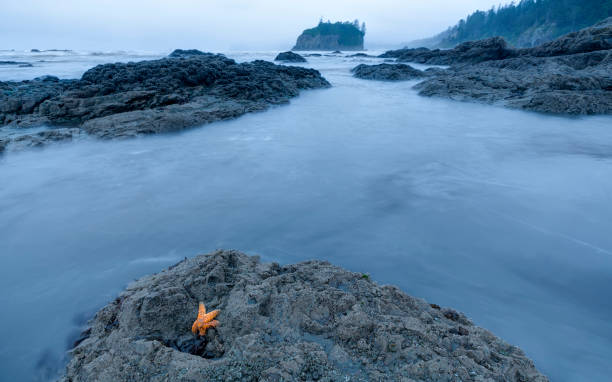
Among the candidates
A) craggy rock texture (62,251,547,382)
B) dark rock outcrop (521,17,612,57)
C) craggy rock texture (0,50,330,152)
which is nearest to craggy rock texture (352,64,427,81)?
dark rock outcrop (521,17,612,57)

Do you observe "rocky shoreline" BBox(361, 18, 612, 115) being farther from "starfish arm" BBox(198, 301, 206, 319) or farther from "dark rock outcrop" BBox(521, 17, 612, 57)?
"starfish arm" BBox(198, 301, 206, 319)

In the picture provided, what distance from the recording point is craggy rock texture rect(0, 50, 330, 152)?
8.30 m

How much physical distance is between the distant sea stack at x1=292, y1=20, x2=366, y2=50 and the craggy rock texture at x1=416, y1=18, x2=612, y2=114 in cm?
9575

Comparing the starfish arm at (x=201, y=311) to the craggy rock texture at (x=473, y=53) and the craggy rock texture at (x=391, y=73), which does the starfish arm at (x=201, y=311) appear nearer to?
the craggy rock texture at (x=391, y=73)

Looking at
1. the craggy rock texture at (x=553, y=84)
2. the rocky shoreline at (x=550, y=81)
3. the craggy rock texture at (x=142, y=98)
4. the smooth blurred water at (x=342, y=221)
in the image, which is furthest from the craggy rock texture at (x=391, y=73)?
the smooth blurred water at (x=342, y=221)

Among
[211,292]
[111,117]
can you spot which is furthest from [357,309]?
[111,117]

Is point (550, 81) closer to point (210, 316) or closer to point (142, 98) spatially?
point (142, 98)

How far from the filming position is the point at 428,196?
5.12 metres

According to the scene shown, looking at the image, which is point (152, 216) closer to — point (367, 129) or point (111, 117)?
point (111, 117)

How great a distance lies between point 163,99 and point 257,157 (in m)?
4.91

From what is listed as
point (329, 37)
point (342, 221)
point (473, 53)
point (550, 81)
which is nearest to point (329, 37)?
point (329, 37)

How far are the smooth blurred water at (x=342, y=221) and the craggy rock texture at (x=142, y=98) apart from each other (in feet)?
3.49

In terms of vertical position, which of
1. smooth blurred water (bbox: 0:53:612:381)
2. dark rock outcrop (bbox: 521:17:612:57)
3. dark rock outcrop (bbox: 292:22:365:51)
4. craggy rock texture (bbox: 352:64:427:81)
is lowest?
smooth blurred water (bbox: 0:53:612:381)

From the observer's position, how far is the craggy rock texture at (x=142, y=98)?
830 cm
